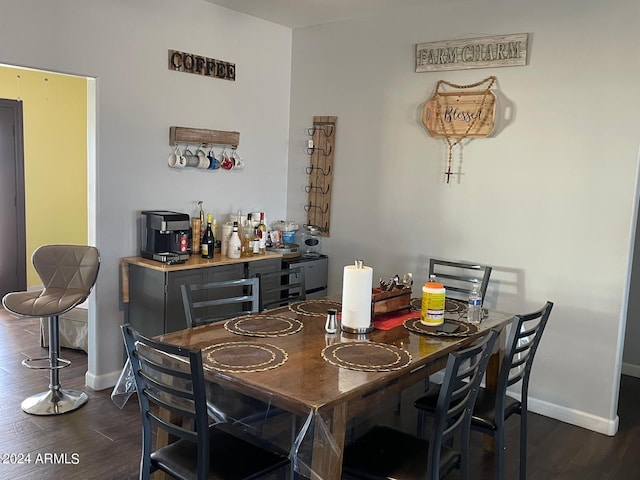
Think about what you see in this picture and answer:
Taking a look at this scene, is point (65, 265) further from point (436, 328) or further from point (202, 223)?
point (436, 328)

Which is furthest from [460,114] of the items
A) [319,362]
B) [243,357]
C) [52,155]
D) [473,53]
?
[52,155]

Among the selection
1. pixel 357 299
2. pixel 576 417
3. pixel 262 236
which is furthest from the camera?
pixel 262 236

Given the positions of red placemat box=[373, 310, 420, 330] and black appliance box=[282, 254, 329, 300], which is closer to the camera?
red placemat box=[373, 310, 420, 330]

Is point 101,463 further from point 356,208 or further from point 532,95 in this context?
point 532,95

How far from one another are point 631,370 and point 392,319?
104 inches

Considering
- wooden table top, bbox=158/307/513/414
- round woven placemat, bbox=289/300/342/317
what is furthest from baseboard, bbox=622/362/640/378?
round woven placemat, bbox=289/300/342/317

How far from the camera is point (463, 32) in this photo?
12.5ft

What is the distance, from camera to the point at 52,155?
5.66m

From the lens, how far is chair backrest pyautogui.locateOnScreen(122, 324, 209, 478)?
71.2 inches

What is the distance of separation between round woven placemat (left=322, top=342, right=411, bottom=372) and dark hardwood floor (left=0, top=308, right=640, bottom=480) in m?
0.62

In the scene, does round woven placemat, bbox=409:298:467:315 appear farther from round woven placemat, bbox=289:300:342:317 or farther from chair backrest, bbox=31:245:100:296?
chair backrest, bbox=31:245:100:296

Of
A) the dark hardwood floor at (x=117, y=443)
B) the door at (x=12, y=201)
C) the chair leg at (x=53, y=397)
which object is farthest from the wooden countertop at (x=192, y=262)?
the door at (x=12, y=201)

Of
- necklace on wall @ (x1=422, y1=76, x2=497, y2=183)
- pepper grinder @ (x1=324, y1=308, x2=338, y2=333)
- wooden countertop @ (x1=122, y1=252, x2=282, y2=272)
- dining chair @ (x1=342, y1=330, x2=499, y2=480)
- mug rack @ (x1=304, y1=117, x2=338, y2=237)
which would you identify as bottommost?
dining chair @ (x1=342, y1=330, x2=499, y2=480)

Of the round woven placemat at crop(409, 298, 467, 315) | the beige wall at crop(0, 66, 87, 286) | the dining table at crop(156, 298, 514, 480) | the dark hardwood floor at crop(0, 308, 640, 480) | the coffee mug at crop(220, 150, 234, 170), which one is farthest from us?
the beige wall at crop(0, 66, 87, 286)
